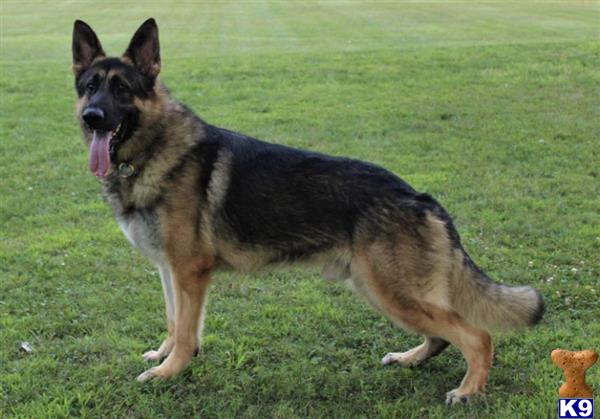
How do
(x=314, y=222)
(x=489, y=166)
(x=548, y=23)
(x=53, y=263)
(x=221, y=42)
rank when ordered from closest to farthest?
(x=314, y=222) < (x=53, y=263) < (x=489, y=166) < (x=221, y=42) < (x=548, y=23)

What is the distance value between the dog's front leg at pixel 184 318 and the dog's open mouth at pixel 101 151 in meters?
0.82

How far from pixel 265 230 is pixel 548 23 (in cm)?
2481

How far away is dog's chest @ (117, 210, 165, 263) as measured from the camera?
416 centimetres

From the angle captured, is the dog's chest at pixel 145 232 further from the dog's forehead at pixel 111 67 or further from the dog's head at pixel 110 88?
the dog's forehead at pixel 111 67

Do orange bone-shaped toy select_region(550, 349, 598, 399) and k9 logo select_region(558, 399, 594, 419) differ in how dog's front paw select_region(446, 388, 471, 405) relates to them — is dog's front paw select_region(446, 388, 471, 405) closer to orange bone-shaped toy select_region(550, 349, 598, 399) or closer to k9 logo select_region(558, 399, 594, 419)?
k9 logo select_region(558, 399, 594, 419)

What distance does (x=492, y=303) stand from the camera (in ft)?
13.0

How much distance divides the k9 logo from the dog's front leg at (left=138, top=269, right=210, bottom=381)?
2.27 metres

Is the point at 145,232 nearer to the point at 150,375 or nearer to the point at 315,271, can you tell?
the point at 150,375

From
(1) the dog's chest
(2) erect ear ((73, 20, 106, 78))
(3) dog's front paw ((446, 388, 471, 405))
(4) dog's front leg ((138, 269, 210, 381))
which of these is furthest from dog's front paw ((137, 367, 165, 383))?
(2) erect ear ((73, 20, 106, 78))

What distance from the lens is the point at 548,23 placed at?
83.9 feet

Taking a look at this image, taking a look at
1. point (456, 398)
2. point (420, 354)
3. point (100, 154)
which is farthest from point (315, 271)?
point (100, 154)

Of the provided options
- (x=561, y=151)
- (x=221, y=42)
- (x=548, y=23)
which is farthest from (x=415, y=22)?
(x=561, y=151)

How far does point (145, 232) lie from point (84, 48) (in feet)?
4.51

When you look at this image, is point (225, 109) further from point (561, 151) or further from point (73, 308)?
point (73, 308)
